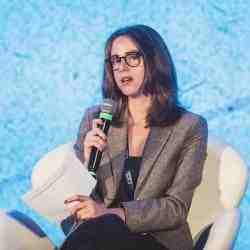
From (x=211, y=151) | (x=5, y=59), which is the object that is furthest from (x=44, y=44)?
(x=211, y=151)

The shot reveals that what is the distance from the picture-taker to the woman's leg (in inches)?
62.8

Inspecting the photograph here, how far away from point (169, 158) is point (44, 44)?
2.99 ft

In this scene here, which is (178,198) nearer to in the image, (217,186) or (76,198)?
(217,186)

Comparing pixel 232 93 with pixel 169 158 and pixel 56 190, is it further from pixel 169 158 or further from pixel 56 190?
pixel 56 190

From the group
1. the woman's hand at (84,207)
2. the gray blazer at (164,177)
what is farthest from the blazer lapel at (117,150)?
the woman's hand at (84,207)

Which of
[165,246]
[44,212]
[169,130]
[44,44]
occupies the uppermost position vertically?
[44,44]

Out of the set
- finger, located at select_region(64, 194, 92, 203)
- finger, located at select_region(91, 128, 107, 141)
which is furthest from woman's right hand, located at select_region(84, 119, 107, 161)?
finger, located at select_region(64, 194, 92, 203)

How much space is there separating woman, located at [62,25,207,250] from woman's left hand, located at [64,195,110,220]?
60 mm

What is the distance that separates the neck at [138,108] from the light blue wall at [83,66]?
48 cm

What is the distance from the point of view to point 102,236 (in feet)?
4.56

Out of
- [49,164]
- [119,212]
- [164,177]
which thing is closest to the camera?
[119,212]

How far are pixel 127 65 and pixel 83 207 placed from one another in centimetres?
45

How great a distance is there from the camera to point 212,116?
221cm

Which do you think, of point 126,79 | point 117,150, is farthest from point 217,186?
point 126,79
